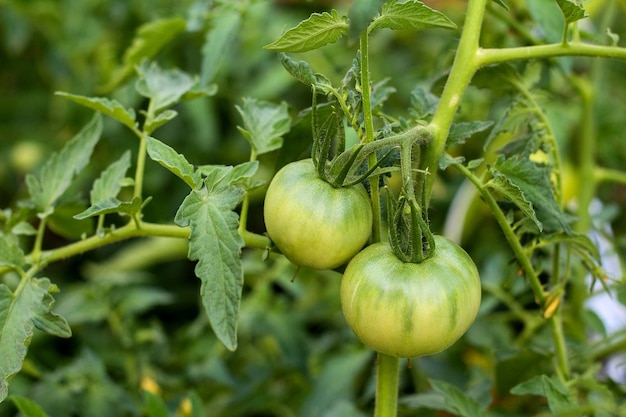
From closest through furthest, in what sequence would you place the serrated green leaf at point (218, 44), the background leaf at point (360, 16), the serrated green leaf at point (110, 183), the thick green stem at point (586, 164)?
the background leaf at point (360, 16) < the serrated green leaf at point (110, 183) < the serrated green leaf at point (218, 44) < the thick green stem at point (586, 164)

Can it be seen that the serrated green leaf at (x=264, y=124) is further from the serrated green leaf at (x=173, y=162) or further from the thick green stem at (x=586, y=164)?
the thick green stem at (x=586, y=164)

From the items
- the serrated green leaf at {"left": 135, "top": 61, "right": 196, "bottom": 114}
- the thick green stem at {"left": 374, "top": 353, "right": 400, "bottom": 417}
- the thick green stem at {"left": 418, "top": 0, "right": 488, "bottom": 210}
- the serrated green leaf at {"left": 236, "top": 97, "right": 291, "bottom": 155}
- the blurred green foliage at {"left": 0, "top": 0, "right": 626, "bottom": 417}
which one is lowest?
the blurred green foliage at {"left": 0, "top": 0, "right": 626, "bottom": 417}

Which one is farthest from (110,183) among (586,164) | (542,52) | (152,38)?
(586,164)

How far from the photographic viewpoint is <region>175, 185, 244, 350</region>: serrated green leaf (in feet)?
1.73

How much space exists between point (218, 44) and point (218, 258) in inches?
15.7

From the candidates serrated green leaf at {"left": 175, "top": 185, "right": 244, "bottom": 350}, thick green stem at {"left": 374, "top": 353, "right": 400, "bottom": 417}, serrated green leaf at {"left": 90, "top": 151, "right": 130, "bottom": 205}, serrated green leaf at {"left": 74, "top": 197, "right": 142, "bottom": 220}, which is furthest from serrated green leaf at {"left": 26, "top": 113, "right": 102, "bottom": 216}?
thick green stem at {"left": 374, "top": 353, "right": 400, "bottom": 417}

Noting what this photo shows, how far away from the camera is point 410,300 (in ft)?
1.72

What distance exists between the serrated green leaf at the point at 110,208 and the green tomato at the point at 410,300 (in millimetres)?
194

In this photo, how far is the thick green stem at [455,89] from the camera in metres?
0.59

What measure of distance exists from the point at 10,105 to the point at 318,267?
1.34 metres

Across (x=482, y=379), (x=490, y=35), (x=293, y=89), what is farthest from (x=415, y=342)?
(x=293, y=89)

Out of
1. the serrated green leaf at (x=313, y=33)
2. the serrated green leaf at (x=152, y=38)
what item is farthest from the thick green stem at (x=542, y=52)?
the serrated green leaf at (x=152, y=38)

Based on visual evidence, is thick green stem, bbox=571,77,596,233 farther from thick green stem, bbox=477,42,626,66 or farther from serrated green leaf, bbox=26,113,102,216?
serrated green leaf, bbox=26,113,102,216

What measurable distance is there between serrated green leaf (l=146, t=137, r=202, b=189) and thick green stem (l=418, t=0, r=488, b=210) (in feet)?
0.59
